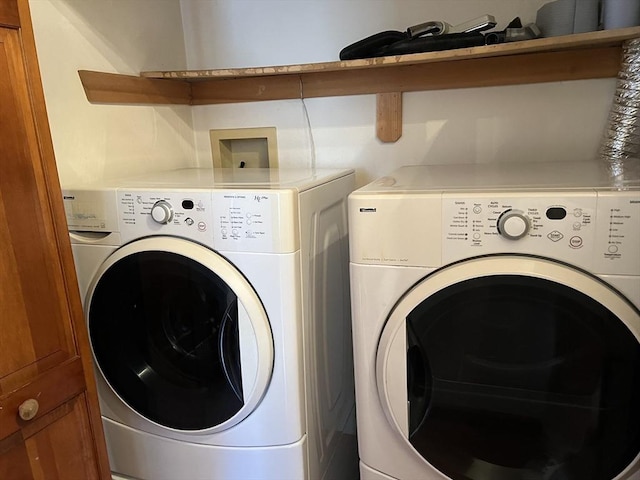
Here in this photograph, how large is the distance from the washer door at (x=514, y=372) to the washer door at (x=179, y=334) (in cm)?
32

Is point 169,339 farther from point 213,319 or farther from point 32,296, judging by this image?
point 32,296

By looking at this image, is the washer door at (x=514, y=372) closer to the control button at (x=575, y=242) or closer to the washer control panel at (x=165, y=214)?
the control button at (x=575, y=242)

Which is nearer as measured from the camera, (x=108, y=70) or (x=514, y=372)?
(x=514, y=372)

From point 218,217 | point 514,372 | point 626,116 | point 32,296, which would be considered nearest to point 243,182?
point 218,217

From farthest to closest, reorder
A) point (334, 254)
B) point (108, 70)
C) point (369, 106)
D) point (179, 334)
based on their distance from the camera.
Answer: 1. point (369, 106)
2. point (108, 70)
3. point (334, 254)
4. point (179, 334)

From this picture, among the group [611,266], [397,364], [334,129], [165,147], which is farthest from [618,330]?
[165,147]

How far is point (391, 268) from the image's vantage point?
97 centimetres

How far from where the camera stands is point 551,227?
869mm

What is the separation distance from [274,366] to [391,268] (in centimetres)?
37

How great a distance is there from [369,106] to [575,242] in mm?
970

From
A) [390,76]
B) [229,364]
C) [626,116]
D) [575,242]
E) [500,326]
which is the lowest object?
[229,364]

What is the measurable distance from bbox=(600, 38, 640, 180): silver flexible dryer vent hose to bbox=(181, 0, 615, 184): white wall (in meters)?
0.10

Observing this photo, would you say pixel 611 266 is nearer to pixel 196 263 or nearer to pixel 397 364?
pixel 397 364

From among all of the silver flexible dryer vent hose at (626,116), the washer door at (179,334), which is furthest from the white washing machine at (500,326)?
the silver flexible dryer vent hose at (626,116)
